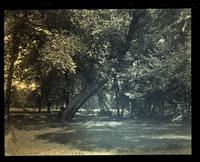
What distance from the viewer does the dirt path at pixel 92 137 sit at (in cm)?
590

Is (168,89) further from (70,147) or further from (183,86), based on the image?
(70,147)

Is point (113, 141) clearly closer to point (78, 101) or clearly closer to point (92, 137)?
point (92, 137)

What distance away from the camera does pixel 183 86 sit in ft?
19.5

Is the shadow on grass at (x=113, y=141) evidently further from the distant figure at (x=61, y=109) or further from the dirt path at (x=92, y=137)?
the distant figure at (x=61, y=109)

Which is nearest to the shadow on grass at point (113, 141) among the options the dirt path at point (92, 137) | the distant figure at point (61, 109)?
the dirt path at point (92, 137)

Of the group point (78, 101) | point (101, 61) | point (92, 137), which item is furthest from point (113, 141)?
point (101, 61)

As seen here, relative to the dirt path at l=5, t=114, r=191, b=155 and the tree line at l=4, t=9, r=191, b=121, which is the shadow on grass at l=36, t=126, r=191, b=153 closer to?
the dirt path at l=5, t=114, r=191, b=155

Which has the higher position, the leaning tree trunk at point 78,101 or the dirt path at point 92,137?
the leaning tree trunk at point 78,101

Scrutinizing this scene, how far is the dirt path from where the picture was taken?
19.4 feet

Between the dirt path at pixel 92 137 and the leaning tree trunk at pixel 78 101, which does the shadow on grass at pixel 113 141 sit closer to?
the dirt path at pixel 92 137

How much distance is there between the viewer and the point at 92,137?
5.96 metres

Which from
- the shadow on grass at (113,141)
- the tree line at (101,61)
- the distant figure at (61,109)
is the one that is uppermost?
the tree line at (101,61)
